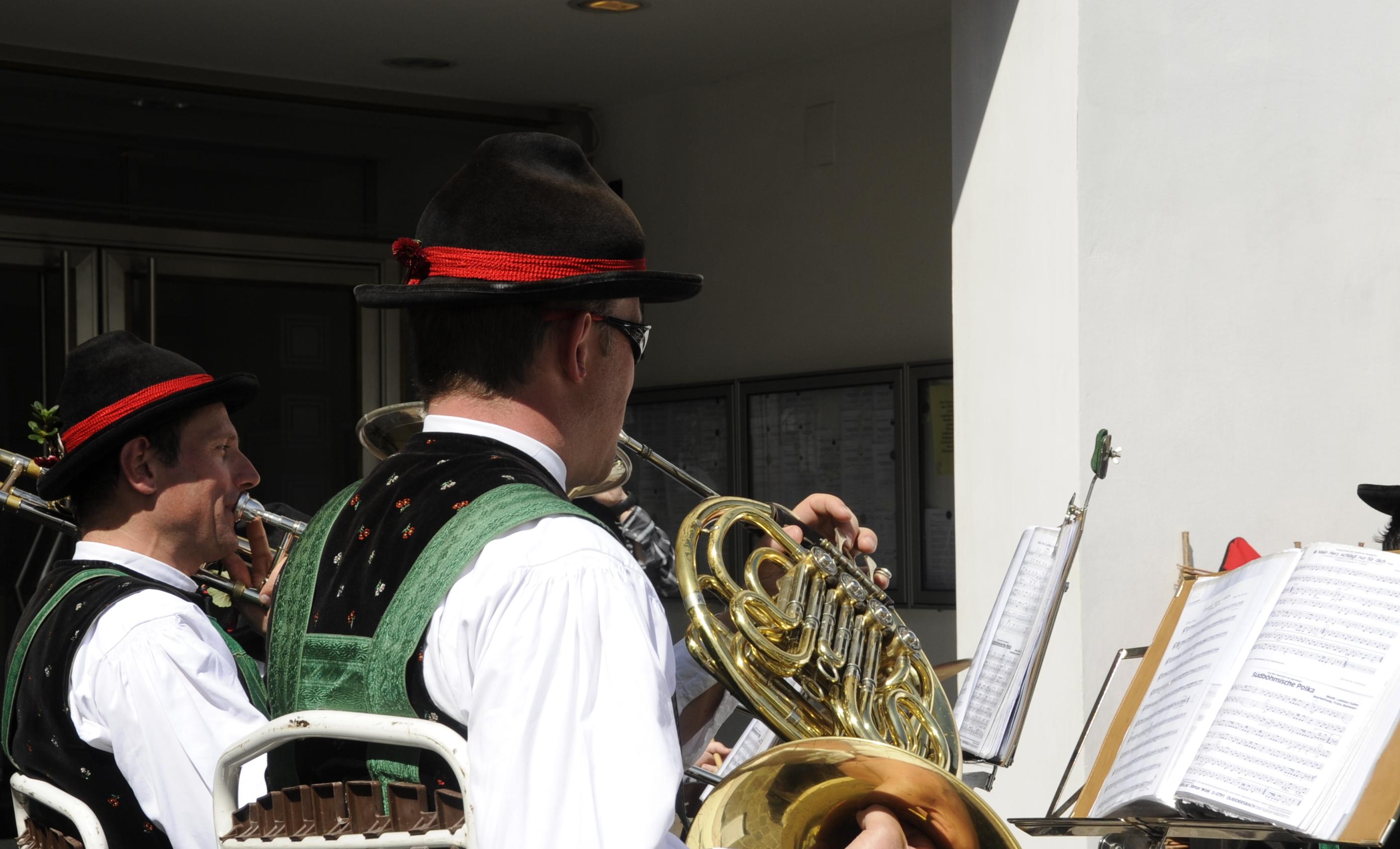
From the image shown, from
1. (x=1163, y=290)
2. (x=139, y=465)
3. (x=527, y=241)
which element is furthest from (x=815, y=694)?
(x=1163, y=290)

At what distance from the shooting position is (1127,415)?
2836 millimetres

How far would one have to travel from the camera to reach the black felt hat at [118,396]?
2.48 m

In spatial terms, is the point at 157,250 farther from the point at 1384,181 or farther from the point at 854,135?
the point at 1384,181

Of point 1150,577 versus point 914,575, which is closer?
point 1150,577

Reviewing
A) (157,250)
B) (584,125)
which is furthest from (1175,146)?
(157,250)

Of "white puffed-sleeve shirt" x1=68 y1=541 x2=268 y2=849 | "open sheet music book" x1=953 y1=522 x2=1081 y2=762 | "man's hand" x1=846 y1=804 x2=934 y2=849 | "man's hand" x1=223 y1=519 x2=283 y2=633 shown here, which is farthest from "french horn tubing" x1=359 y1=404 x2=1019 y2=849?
"man's hand" x1=223 y1=519 x2=283 y2=633

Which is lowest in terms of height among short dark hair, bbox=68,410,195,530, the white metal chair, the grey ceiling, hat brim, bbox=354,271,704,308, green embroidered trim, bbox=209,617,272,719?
green embroidered trim, bbox=209,617,272,719

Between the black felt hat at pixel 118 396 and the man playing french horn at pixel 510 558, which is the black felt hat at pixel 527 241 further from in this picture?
the black felt hat at pixel 118 396

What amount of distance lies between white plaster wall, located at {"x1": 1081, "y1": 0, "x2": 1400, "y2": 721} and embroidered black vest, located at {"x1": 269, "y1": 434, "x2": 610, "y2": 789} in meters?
1.64

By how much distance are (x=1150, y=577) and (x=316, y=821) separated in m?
1.93

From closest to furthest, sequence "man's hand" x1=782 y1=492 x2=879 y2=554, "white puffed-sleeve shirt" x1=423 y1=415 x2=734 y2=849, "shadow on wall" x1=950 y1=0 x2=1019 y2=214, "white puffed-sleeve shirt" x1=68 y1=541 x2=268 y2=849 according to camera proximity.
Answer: "white puffed-sleeve shirt" x1=423 y1=415 x2=734 y2=849 < "white puffed-sleeve shirt" x1=68 y1=541 x2=268 y2=849 < "man's hand" x1=782 y1=492 x2=879 y2=554 < "shadow on wall" x1=950 y1=0 x2=1019 y2=214

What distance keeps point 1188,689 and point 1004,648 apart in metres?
0.29

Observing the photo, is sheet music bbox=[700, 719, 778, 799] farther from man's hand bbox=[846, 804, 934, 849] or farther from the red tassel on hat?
the red tassel on hat

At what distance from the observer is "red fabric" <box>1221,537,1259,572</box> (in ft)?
8.85
